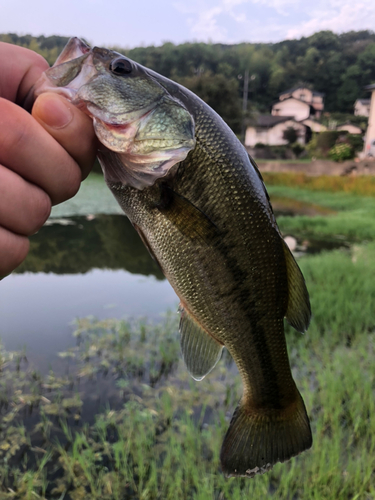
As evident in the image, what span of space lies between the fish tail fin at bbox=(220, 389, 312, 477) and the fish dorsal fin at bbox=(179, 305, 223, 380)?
26cm

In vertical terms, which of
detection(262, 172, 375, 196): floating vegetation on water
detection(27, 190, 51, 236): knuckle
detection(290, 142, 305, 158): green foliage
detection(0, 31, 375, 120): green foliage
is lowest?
detection(290, 142, 305, 158): green foliage

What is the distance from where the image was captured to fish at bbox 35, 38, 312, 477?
3.60ft

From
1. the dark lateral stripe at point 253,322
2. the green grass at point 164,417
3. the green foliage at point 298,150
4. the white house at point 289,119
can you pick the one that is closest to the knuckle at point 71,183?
the dark lateral stripe at point 253,322

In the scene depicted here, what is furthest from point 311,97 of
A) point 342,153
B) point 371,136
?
point 342,153

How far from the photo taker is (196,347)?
1381 mm

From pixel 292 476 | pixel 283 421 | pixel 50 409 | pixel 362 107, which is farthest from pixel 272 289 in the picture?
pixel 362 107

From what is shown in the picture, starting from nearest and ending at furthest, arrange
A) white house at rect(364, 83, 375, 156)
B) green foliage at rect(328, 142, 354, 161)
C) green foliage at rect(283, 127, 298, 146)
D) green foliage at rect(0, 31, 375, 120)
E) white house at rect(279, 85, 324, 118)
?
green foliage at rect(328, 142, 354, 161), white house at rect(364, 83, 375, 156), green foliage at rect(0, 31, 375, 120), green foliage at rect(283, 127, 298, 146), white house at rect(279, 85, 324, 118)

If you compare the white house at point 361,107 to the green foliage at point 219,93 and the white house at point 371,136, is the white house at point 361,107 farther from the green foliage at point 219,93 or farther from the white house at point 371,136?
the white house at point 371,136

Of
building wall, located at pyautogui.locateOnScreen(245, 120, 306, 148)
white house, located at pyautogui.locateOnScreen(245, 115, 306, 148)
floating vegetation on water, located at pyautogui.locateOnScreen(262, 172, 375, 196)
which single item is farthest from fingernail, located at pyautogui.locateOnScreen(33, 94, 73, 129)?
building wall, located at pyautogui.locateOnScreen(245, 120, 306, 148)

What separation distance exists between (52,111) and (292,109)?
2364 inches

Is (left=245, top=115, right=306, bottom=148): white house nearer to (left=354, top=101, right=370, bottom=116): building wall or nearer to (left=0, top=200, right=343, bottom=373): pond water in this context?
(left=354, top=101, right=370, bottom=116): building wall

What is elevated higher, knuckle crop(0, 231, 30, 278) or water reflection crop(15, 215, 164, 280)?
knuckle crop(0, 231, 30, 278)

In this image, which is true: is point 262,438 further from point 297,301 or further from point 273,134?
point 273,134

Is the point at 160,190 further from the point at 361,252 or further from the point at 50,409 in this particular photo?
the point at 361,252
